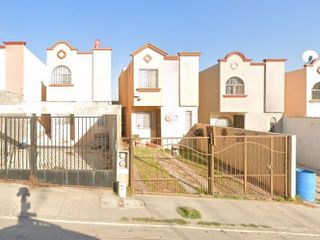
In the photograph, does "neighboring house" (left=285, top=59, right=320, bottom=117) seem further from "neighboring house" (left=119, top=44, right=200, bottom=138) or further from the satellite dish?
"neighboring house" (left=119, top=44, right=200, bottom=138)

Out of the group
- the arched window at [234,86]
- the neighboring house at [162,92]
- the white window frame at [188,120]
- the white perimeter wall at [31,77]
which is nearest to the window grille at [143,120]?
the neighboring house at [162,92]

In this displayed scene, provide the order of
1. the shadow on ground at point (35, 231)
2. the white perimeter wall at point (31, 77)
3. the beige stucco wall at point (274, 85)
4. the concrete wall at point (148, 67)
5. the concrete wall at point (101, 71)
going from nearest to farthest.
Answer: the shadow on ground at point (35, 231), the white perimeter wall at point (31, 77), the concrete wall at point (148, 67), the concrete wall at point (101, 71), the beige stucco wall at point (274, 85)

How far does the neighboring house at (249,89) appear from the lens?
19.0 m

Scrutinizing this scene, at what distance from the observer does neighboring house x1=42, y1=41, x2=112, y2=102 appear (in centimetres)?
1814

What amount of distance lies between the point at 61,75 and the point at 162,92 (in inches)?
275

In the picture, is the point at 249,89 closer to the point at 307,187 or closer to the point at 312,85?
the point at 312,85

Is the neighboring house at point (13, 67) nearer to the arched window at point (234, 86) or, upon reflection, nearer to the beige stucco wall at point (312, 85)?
the arched window at point (234, 86)

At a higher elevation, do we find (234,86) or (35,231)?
(234,86)

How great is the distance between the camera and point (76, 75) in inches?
724

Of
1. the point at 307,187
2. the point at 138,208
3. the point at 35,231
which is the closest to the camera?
the point at 35,231

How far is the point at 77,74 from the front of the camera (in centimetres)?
1842

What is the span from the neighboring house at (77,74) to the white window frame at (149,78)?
2.28 meters

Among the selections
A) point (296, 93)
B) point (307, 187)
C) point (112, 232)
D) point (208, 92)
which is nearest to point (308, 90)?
point (296, 93)

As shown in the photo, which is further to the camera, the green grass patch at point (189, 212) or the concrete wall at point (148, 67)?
the concrete wall at point (148, 67)
